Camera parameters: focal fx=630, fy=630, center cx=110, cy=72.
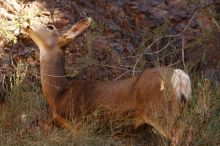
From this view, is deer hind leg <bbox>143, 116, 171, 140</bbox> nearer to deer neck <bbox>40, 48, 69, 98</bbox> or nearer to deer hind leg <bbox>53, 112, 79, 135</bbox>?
deer hind leg <bbox>53, 112, 79, 135</bbox>

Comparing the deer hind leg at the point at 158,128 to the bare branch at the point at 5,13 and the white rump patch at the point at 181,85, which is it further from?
the bare branch at the point at 5,13

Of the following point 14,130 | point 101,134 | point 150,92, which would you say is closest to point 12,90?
point 14,130

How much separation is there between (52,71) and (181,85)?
2.48m

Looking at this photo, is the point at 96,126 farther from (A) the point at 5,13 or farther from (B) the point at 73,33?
(A) the point at 5,13

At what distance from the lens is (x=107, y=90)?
816 centimetres

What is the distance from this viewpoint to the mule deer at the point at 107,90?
710 cm

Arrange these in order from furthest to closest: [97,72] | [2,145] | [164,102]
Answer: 1. [97,72]
2. [164,102]
3. [2,145]

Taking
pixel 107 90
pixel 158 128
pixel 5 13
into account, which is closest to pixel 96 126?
pixel 107 90

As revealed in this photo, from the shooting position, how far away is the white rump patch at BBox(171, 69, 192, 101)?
7.04 meters

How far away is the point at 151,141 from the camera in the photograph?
7.98 m

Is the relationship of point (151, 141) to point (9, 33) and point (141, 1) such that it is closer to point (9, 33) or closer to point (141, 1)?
point (9, 33)

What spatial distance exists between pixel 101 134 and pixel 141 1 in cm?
556

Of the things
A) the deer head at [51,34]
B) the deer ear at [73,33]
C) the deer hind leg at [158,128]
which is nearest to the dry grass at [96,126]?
the deer hind leg at [158,128]

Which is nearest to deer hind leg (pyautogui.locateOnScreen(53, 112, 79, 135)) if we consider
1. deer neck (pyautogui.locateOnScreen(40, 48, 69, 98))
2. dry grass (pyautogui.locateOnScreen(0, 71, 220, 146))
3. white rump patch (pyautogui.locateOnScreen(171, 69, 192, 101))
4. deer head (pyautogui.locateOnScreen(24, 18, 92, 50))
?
dry grass (pyautogui.locateOnScreen(0, 71, 220, 146))
